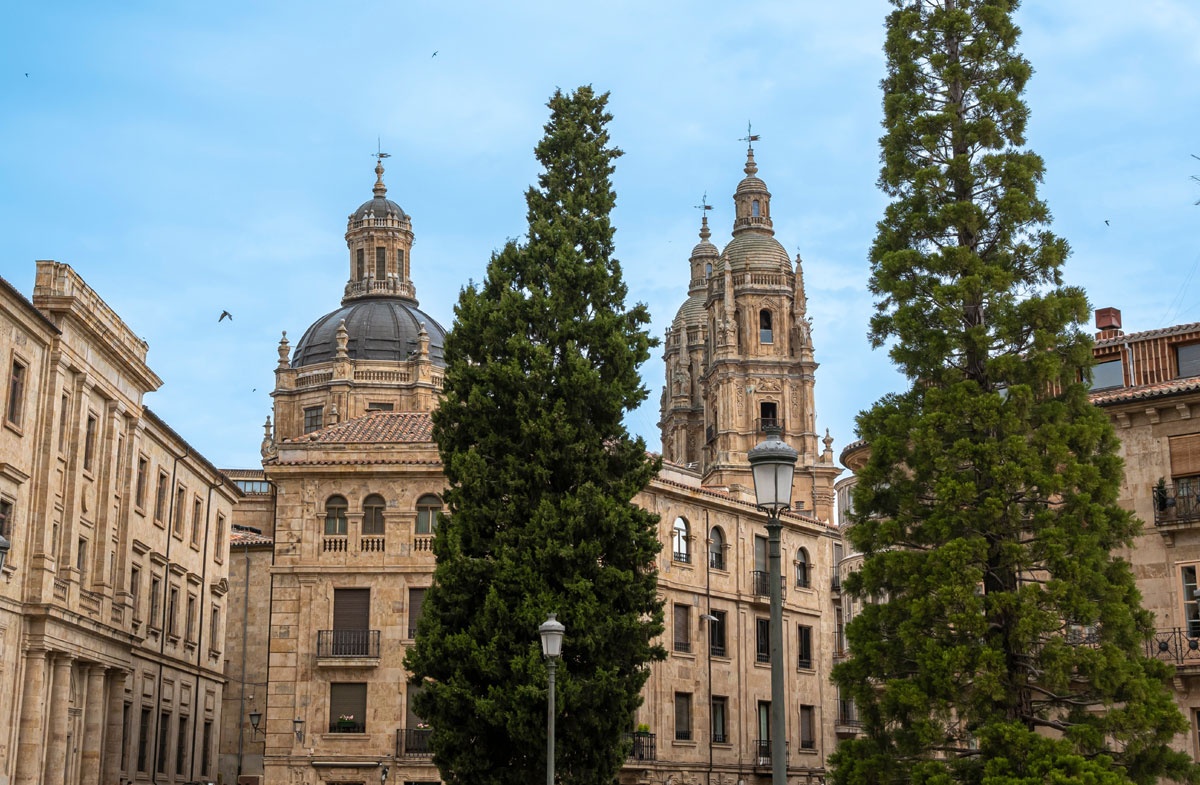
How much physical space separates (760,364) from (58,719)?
218ft

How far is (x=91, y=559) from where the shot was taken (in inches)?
1642

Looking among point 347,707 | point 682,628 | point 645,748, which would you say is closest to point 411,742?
point 347,707

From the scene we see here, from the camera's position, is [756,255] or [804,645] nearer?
[804,645]

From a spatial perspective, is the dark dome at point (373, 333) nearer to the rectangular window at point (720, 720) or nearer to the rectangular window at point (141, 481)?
the rectangular window at point (141, 481)

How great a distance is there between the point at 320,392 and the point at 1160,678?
6687 cm

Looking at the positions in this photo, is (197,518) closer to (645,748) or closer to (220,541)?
(220,541)

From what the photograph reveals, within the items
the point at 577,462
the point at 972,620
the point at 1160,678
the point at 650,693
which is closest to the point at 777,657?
the point at 972,620

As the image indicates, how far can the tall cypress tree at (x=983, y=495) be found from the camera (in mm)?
24344

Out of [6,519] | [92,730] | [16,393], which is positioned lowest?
[92,730]

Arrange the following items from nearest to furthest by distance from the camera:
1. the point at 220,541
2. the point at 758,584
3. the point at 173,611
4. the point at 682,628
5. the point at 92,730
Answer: the point at 92,730 < the point at 682,628 < the point at 758,584 < the point at 173,611 < the point at 220,541

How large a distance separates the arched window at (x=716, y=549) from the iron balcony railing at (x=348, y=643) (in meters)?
12.0

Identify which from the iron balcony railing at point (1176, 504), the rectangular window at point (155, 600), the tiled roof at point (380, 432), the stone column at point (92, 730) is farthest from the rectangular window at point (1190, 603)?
the rectangular window at point (155, 600)

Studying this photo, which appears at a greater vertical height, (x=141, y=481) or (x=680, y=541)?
(x=141, y=481)

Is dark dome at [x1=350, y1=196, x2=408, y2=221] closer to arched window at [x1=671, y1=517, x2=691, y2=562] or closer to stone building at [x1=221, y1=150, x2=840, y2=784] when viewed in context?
stone building at [x1=221, y1=150, x2=840, y2=784]
